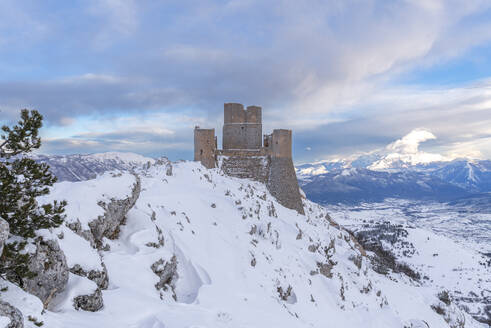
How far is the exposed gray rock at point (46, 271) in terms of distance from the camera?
6.18 metres

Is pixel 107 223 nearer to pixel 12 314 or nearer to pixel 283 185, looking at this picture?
pixel 12 314

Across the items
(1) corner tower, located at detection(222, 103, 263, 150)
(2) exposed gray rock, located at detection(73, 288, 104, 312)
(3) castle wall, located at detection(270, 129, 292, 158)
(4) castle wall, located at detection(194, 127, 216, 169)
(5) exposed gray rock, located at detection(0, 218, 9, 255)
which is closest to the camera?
(5) exposed gray rock, located at detection(0, 218, 9, 255)

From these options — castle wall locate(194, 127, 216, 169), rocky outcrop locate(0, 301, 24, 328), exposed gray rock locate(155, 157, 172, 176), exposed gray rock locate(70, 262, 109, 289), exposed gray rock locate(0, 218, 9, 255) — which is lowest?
exposed gray rock locate(70, 262, 109, 289)

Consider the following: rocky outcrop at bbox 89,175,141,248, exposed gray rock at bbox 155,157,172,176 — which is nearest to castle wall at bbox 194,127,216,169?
exposed gray rock at bbox 155,157,172,176

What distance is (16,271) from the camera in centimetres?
570

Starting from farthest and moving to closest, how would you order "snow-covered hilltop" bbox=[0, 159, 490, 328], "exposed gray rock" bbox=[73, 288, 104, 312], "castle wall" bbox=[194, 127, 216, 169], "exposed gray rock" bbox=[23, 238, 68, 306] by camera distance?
"castle wall" bbox=[194, 127, 216, 169], "snow-covered hilltop" bbox=[0, 159, 490, 328], "exposed gray rock" bbox=[73, 288, 104, 312], "exposed gray rock" bbox=[23, 238, 68, 306]

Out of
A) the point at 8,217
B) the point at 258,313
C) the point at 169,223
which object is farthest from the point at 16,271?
the point at 169,223

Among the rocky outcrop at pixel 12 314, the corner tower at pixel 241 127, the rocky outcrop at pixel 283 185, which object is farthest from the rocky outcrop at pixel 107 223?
the corner tower at pixel 241 127

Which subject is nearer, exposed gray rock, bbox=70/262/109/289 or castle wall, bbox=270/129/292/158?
exposed gray rock, bbox=70/262/109/289

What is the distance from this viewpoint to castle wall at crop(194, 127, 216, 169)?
3675 cm

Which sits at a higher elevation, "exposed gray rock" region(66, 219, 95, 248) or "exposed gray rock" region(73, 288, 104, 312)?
"exposed gray rock" region(66, 219, 95, 248)

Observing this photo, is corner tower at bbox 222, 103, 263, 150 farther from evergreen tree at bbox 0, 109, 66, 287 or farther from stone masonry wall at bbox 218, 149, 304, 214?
evergreen tree at bbox 0, 109, 66, 287

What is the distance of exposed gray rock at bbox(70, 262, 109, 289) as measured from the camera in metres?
7.61

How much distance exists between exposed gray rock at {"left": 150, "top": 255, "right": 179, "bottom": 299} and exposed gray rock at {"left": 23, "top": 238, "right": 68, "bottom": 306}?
372 centimetres
